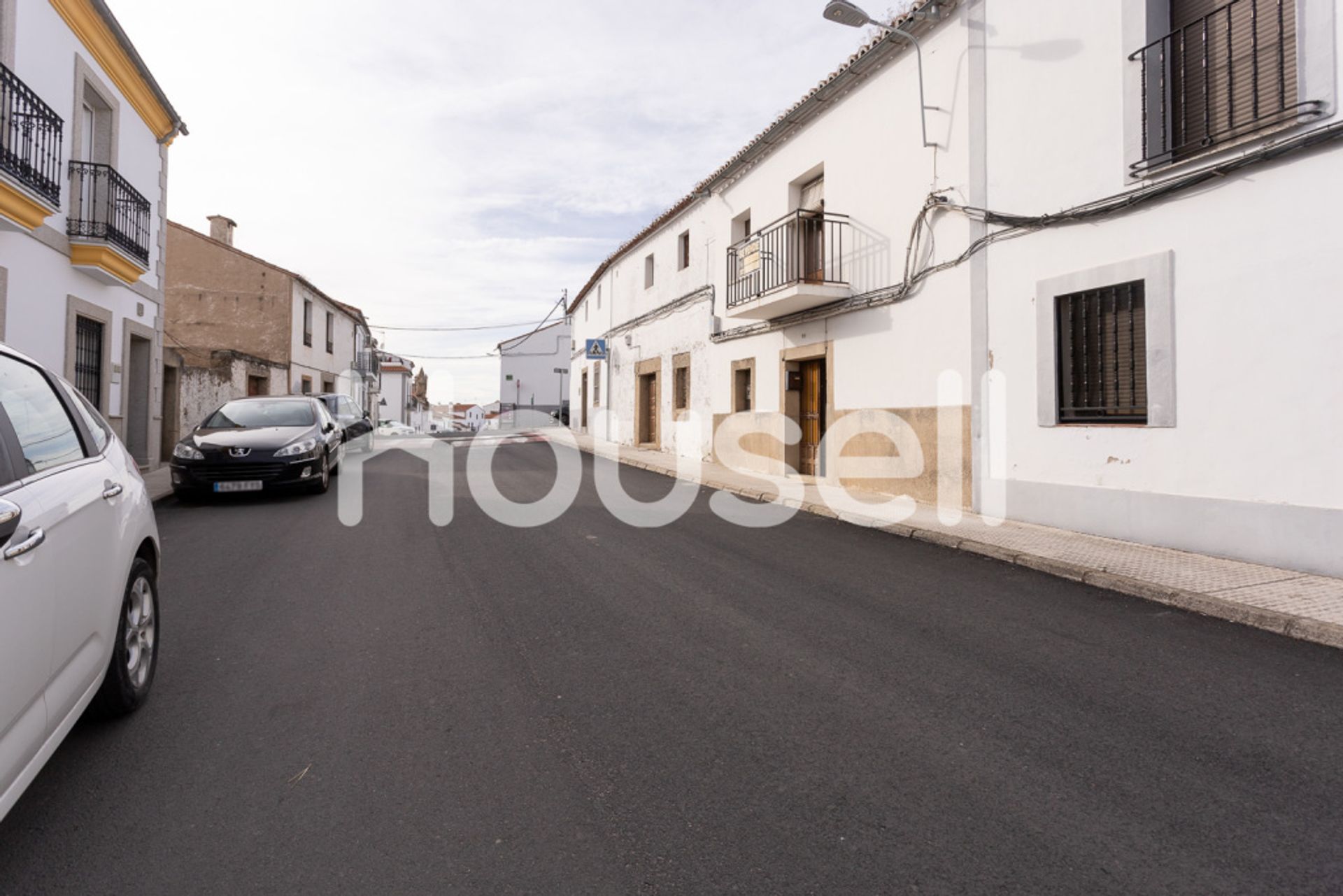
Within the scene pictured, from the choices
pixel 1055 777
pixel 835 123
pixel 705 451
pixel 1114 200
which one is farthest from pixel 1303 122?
pixel 705 451

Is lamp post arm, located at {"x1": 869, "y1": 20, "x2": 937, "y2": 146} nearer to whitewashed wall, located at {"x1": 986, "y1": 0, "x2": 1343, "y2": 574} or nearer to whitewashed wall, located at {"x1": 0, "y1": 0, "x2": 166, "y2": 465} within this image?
whitewashed wall, located at {"x1": 986, "y1": 0, "x2": 1343, "y2": 574}

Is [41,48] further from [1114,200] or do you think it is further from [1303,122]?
[1303,122]

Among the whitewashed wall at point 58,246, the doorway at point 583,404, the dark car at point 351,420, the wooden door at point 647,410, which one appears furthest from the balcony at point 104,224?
the doorway at point 583,404

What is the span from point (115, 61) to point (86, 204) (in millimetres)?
2426

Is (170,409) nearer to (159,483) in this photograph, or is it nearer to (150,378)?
(150,378)

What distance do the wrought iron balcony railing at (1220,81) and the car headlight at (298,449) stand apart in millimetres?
9671

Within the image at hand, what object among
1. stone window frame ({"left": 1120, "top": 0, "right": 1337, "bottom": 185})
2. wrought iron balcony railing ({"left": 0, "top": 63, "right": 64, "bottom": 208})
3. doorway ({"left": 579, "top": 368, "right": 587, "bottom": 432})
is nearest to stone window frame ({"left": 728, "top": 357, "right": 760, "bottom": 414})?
stone window frame ({"left": 1120, "top": 0, "right": 1337, "bottom": 185})

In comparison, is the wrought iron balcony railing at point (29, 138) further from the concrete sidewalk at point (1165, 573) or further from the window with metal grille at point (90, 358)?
the concrete sidewalk at point (1165, 573)

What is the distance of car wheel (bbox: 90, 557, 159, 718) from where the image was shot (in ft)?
9.30

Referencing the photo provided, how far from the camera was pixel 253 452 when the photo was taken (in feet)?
29.3

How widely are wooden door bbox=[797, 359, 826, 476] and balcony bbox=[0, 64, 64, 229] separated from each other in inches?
413

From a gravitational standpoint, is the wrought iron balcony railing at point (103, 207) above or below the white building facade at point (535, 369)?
below

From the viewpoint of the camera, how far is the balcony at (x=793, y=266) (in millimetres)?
11047

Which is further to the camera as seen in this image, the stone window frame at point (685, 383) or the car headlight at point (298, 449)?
the stone window frame at point (685, 383)
